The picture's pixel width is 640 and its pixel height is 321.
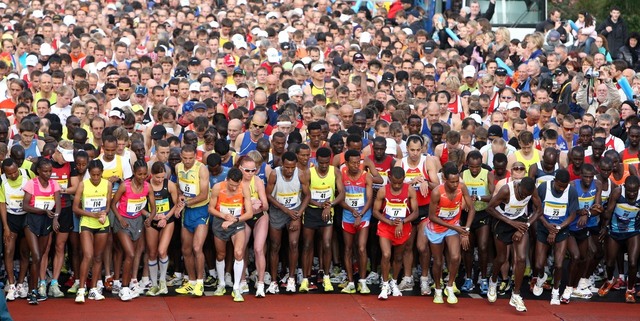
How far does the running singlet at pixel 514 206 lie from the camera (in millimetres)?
14561

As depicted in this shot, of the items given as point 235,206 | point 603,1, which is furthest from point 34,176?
point 603,1

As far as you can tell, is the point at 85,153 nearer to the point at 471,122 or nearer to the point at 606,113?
the point at 471,122

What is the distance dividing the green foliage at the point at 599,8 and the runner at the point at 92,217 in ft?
60.2

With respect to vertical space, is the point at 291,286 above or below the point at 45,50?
below

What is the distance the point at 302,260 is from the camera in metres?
15.2

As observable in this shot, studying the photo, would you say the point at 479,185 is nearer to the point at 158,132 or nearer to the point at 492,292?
the point at 492,292

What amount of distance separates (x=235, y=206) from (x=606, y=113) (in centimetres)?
556

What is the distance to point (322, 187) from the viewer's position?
14.9 meters

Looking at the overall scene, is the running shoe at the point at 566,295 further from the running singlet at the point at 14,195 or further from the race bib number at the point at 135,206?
the running singlet at the point at 14,195

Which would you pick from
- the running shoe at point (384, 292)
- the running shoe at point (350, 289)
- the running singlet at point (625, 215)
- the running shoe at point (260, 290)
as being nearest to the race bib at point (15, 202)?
the running shoe at point (260, 290)

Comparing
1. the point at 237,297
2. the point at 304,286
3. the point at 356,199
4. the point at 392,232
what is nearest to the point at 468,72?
the point at 356,199

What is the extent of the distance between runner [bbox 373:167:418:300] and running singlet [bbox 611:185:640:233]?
242cm

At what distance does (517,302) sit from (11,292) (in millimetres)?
5697

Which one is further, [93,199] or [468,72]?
[468,72]
